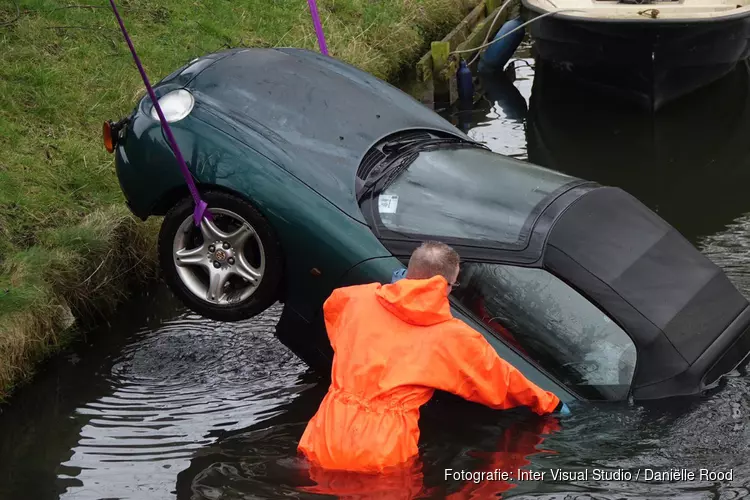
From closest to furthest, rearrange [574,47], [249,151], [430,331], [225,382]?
[430,331], [249,151], [225,382], [574,47]

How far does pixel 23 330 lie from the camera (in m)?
6.25

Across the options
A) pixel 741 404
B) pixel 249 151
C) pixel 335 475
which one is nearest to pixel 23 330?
pixel 249 151

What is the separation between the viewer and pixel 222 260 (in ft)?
18.3

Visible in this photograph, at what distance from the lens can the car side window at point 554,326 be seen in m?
5.01

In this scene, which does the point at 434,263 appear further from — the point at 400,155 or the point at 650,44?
the point at 650,44

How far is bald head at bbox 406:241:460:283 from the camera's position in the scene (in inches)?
179

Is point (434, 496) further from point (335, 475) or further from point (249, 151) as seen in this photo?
point (249, 151)

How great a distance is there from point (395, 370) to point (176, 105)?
6.98 feet

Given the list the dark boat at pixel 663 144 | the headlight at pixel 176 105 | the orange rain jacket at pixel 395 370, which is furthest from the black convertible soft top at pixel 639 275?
the dark boat at pixel 663 144

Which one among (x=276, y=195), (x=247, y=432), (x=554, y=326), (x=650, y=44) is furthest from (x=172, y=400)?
(x=650, y=44)

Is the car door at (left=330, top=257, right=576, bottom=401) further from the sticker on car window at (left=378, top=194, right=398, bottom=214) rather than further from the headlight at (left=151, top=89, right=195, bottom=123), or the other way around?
the headlight at (left=151, top=89, right=195, bottom=123)

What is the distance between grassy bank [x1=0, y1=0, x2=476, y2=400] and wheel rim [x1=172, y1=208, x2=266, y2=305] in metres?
1.24

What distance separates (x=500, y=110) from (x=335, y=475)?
8.87 metres

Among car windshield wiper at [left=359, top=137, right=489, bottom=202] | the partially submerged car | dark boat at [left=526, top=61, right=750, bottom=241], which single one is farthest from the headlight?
dark boat at [left=526, top=61, right=750, bottom=241]
